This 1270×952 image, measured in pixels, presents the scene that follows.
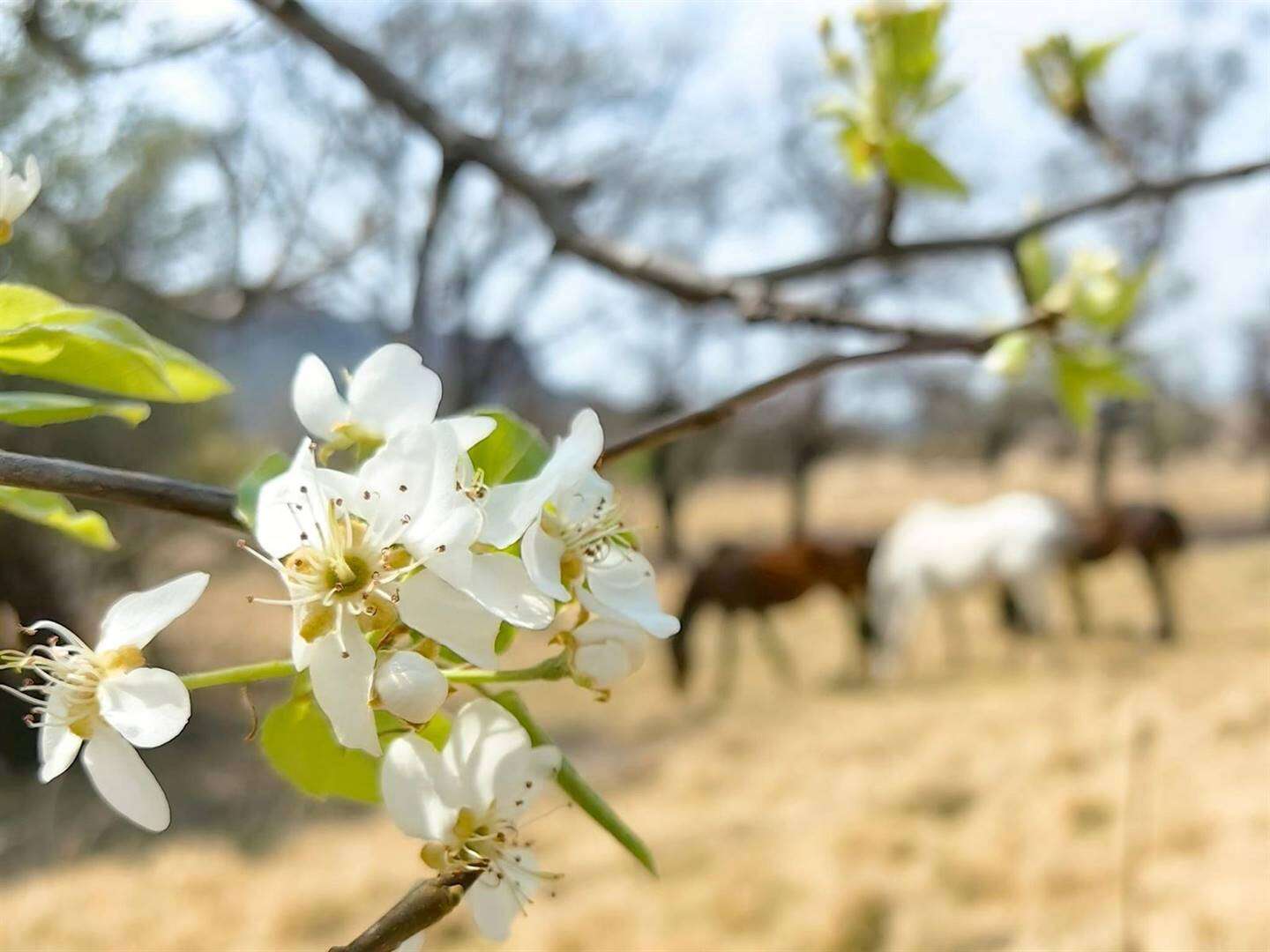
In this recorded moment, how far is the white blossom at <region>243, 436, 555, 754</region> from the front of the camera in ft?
0.52

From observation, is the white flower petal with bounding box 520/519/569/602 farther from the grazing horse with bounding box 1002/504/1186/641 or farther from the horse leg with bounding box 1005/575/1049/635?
the grazing horse with bounding box 1002/504/1186/641

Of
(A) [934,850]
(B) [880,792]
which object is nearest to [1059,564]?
(B) [880,792]

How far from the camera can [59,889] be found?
1.82 metres

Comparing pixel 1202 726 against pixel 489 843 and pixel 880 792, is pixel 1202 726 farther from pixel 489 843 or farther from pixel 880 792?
pixel 489 843

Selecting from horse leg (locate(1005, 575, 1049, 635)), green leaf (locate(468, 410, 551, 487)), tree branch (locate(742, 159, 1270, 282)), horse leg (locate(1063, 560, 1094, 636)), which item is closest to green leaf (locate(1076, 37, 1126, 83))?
tree branch (locate(742, 159, 1270, 282))

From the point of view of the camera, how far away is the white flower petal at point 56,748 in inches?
6.8

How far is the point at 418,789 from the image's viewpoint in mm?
175

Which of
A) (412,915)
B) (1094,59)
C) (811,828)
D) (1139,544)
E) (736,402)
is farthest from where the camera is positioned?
(1139,544)

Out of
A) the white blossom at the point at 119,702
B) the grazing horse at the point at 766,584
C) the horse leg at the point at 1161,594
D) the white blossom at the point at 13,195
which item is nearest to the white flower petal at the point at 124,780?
the white blossom at the point at 119,702

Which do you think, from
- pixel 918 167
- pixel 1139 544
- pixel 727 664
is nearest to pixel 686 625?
pixel 727 664

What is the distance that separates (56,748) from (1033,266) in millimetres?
395

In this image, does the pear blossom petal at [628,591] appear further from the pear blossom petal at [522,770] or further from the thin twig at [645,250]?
the thin twig at [645,250]

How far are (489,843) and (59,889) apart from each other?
2.01 meters

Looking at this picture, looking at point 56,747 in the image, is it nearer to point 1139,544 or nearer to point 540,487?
point 540,487
